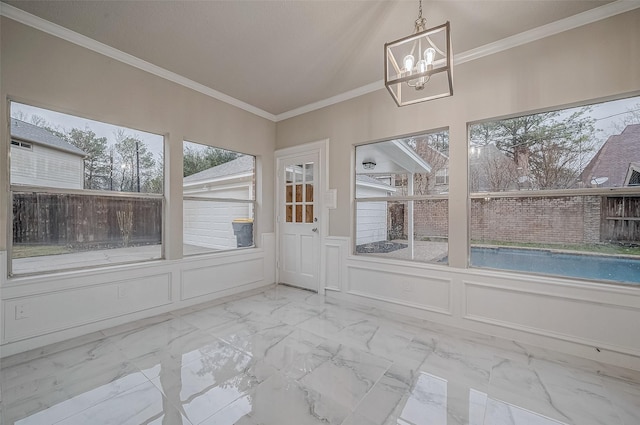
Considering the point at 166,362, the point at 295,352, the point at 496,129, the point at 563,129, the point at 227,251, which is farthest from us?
the point at 227,251

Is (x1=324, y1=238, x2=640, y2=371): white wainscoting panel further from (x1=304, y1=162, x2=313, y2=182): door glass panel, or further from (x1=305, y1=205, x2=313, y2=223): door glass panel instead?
(x1=304, y1=162, x2=313, y2=182): door glass panel

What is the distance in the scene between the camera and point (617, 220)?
7.34ft

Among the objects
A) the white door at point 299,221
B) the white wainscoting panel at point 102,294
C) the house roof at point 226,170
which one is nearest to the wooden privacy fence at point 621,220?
the white door at point 299,221

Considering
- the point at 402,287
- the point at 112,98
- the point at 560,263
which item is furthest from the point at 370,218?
the point at 112,98

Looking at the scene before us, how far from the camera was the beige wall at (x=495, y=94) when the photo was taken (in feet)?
7.29

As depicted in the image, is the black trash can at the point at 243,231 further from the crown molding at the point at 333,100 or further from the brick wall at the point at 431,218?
the brick wall at the point at 431,218

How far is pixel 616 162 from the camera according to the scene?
225 centimetres

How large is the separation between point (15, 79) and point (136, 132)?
0.96 m

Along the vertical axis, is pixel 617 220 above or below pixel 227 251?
above

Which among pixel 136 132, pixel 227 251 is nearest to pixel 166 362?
pixel 227 251

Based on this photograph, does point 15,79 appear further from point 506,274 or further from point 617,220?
point 617,220

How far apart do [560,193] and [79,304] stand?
182 inches

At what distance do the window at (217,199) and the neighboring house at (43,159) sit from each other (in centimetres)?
105

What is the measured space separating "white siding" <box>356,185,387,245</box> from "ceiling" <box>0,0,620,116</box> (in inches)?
56.8
